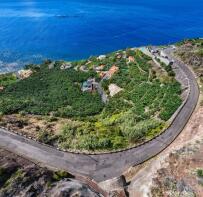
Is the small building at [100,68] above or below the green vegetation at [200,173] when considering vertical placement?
below

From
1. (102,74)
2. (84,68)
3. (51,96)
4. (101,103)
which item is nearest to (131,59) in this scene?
(102,74)

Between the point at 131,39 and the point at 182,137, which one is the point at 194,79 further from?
the point at 131,39

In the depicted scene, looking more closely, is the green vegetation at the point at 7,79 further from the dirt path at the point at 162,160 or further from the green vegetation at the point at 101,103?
the dirt path at the point at 162,160

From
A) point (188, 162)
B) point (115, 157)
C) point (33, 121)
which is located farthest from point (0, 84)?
point (188, 162)

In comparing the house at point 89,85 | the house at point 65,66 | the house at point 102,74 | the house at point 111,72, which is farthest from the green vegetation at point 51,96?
the house at point 111,72

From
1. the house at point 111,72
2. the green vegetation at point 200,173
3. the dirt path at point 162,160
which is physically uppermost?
the green vegetation at point 200,173
